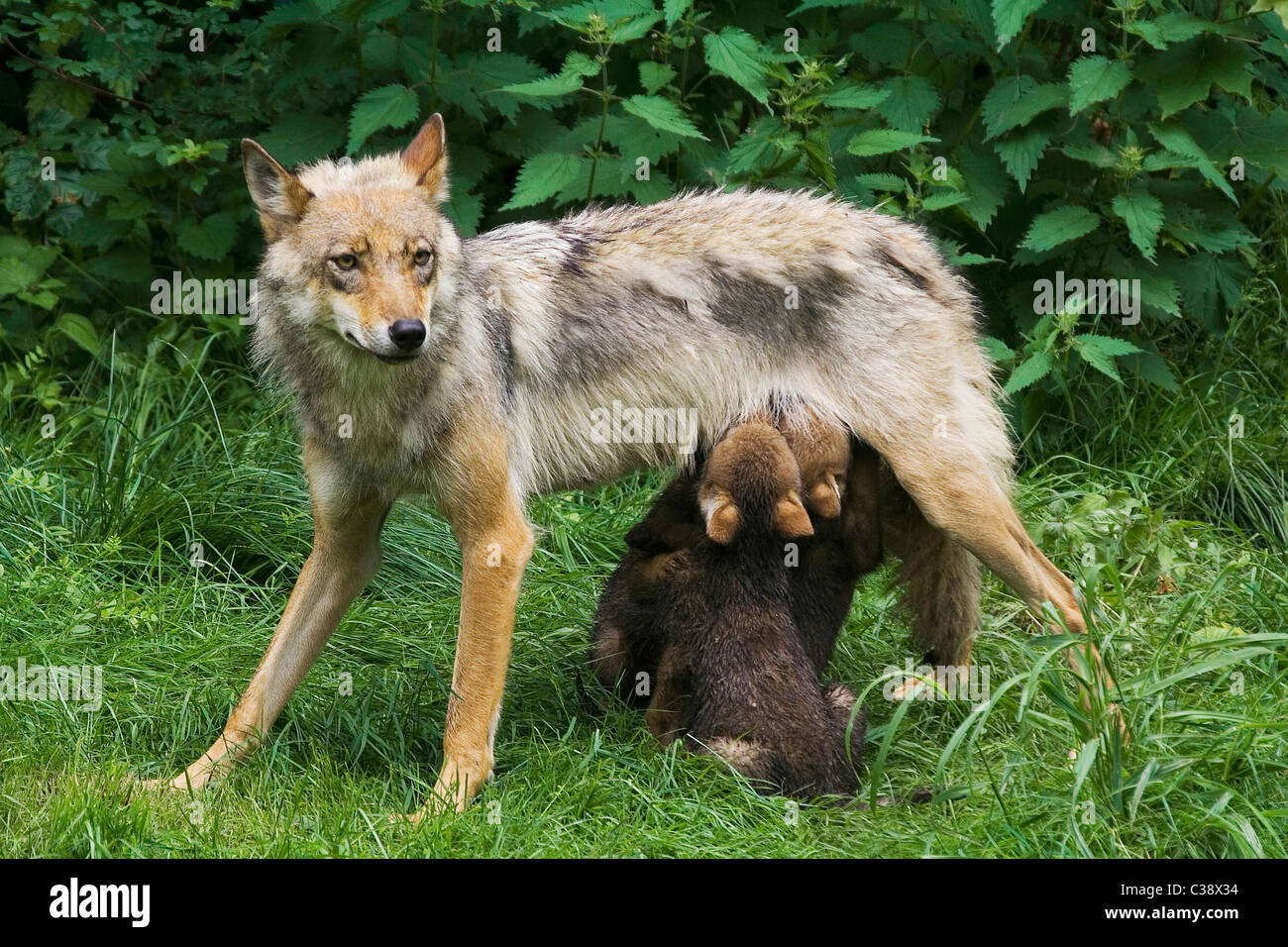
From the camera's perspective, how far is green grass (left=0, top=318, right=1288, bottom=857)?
4.41 meters

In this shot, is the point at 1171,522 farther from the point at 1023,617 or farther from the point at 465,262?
the point at 465,262

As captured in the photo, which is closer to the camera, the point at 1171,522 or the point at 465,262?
the point at 465,262

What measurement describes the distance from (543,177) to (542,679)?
2625 mm

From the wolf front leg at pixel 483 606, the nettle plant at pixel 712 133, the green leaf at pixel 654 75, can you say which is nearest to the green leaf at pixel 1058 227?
the nettle plant at pixel 712 133

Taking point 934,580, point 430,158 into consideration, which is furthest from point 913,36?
point 430,158

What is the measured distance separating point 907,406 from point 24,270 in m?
5.31

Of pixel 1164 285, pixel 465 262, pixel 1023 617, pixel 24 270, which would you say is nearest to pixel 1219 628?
pixel 1023 617

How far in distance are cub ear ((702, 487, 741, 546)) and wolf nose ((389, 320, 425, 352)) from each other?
1.29 meters

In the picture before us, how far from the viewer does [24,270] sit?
8109 mm

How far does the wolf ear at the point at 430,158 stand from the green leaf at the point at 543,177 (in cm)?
166

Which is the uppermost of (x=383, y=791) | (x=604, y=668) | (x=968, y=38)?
(x=968, y=38)

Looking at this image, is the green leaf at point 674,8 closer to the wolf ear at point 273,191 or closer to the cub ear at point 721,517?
the wolf ear at point 273,191

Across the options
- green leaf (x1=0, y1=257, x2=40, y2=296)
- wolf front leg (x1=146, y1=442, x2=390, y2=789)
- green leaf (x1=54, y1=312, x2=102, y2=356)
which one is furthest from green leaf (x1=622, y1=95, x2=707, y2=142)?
green leaf (x1=0, y1=257, x2=40, y2=296)

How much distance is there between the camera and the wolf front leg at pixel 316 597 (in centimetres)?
523
